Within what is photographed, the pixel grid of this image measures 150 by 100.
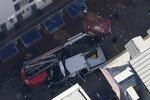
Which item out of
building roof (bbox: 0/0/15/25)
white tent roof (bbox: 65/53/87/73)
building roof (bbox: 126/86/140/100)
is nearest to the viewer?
building roof (bbox: 126/86/140/100)

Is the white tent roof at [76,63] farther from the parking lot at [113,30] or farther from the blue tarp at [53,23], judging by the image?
the blue tarp at [53,23]

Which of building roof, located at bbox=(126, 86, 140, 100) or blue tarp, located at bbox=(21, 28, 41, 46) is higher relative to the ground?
blue tarp, located at bbox=(21, 28, 41, 46)

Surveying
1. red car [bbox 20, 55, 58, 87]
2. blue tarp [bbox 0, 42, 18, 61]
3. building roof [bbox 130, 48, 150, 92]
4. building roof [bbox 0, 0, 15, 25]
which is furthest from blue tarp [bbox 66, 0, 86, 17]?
building roof [bbox 130, 48, 150, 92]

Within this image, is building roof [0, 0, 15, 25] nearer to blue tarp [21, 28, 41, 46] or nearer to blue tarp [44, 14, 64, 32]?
blue tarp [21, 28, 41, 46]

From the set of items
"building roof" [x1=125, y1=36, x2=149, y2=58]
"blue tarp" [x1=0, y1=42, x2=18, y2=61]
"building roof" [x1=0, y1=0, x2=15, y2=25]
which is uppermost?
"building roof" [x1=0, y1=0, x2=15, y2=25]

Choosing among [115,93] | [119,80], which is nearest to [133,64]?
[119,80]

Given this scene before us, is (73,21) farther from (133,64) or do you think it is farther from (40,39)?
(133,64)

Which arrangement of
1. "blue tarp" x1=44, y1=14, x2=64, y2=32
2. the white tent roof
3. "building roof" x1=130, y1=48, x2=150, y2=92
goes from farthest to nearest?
"blue tarp" x1=44, y1=14, x2=64, y2=32, the white tent roof, "building roof" x1=130, y1=48, x2=150, y2=92
